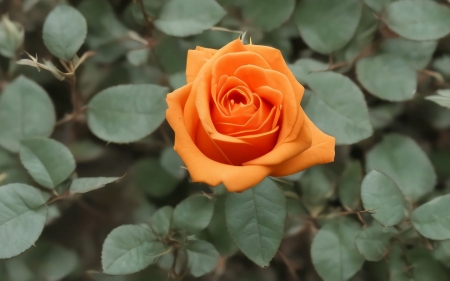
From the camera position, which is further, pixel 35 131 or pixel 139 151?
pixel 139 151

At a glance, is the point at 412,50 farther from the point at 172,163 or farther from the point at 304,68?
the point at 172,163

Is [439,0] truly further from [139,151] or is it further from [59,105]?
[59,105]

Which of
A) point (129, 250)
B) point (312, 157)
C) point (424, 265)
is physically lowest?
point (424, 265)

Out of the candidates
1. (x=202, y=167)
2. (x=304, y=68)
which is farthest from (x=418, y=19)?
(x=202, y=167)

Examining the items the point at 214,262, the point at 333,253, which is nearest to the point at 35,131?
the point at 214,262

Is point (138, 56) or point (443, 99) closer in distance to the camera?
point (443, 99)

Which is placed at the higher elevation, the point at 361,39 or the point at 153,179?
the point at 361,39
